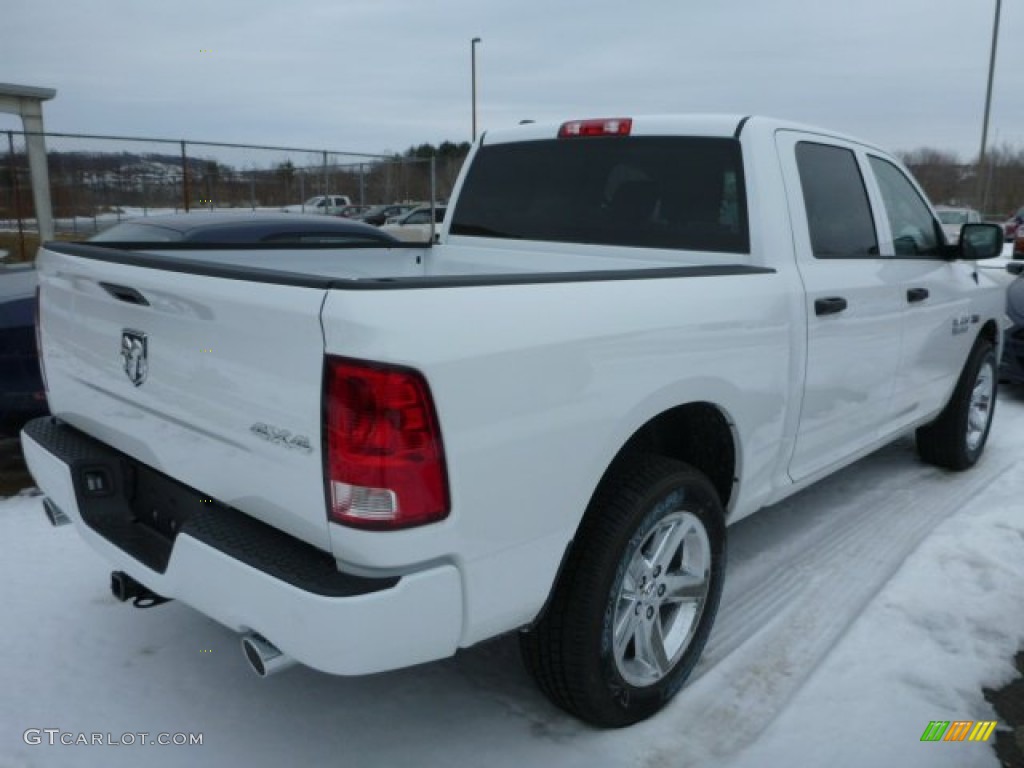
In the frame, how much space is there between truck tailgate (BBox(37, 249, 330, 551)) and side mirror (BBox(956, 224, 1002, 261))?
12.2 feet

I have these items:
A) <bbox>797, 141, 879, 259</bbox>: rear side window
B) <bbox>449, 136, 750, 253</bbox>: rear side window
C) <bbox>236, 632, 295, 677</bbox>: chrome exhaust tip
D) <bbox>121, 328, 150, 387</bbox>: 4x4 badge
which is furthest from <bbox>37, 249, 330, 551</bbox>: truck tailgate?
<bbox>797, 141, 879, 259</bbox>: rear side window

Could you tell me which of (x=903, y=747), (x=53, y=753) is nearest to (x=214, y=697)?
(x=53, y=753)

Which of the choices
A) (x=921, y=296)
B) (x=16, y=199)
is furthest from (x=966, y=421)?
(x=16, y=199)

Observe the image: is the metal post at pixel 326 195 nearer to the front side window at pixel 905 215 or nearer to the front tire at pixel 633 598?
the front side window at pixel 905 215

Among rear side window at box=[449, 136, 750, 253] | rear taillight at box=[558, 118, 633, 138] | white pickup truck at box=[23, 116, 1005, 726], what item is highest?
rear taillight at box=[558, 118, 633, 138]

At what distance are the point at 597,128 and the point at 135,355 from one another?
2203 mm

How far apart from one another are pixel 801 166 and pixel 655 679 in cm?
206

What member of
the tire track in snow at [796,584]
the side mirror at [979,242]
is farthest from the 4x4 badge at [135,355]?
the side mirror at [979,242]

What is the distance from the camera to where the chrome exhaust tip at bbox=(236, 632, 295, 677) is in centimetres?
197

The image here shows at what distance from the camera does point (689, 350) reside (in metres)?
2.49

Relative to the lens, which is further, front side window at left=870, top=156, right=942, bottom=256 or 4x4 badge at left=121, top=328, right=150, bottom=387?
front side window at left=870, top=156, right=942, bottom=256

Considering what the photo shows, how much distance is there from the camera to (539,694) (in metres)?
2.79

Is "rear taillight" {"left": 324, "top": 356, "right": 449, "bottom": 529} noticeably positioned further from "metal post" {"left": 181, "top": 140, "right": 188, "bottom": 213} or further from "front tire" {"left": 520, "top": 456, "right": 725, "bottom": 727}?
"metal post" {"left": 181, "top": 140, "right": 188, "bottom": 213}

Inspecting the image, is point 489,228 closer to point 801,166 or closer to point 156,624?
point 801,166
